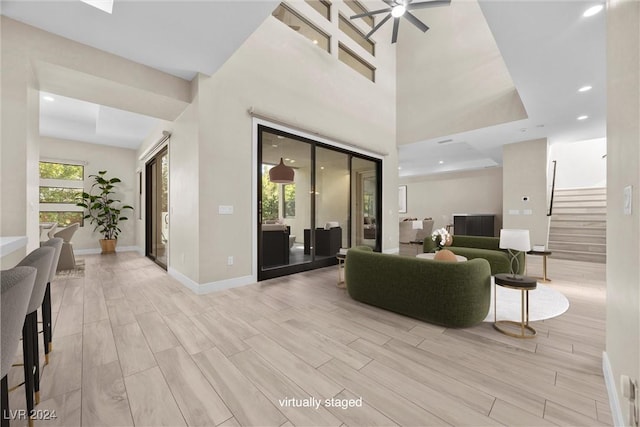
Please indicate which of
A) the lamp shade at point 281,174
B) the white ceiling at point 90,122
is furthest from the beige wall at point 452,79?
the white ceiling at point 90,122

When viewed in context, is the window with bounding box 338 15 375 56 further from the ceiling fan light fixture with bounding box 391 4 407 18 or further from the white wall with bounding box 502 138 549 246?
the white wall with bounding box 502 138 549 246

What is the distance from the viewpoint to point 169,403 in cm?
140

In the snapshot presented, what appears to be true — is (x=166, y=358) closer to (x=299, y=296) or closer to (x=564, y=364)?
(x=299, y=296)

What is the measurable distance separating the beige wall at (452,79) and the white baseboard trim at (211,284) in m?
5.56

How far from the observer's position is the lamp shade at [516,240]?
2.43 m

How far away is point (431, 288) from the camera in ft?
7.74

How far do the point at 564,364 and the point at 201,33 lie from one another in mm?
4291

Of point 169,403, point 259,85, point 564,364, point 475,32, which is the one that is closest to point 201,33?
point 259,85

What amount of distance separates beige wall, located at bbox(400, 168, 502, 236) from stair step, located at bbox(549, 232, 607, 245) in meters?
2.66

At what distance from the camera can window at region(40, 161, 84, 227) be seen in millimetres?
6469

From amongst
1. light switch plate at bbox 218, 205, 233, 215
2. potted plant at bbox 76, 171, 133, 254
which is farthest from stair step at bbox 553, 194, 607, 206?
potted plant at bbox 76, 171, 133, 254

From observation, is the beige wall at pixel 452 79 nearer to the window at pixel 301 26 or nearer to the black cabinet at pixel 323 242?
the window at pixel 301 26

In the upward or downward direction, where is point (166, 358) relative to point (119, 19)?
downward

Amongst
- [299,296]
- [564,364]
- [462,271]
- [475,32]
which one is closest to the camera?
[564,364]
